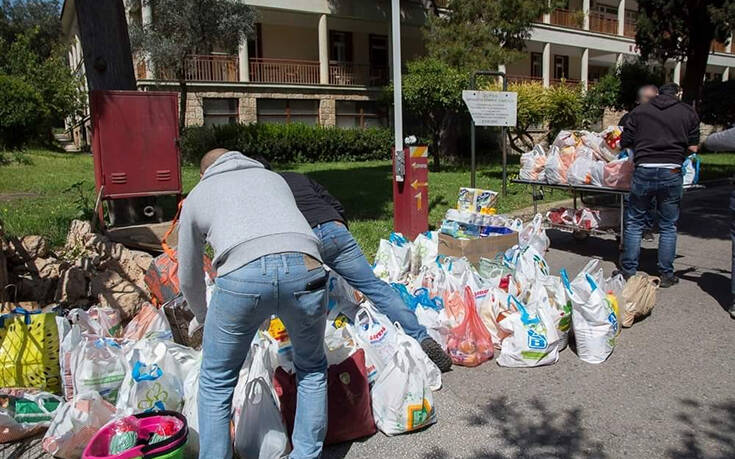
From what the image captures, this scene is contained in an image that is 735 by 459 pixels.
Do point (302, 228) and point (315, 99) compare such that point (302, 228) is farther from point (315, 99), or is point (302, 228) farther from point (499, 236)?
point (315, 99)

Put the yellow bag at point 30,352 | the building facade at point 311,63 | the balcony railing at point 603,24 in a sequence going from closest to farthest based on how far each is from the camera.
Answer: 1. the yellow bag at point 30,352
2. the building facade at point 311,63
3. the balcony railing at point 603,24

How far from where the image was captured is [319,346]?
2.67m

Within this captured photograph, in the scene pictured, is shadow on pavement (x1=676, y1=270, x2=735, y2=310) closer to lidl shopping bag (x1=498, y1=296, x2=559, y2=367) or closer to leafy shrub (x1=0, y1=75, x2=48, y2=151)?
lidl shopping bag (x1=498, y1=296, x2=559, y2=367)

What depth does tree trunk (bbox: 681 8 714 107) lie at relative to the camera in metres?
17.3

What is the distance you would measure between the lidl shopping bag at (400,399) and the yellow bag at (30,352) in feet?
6.42

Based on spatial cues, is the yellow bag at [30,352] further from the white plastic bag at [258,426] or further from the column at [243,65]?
the column at [243,65]

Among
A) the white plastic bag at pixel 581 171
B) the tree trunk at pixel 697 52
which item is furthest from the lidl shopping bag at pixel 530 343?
the tree trunk at pixel 697 52

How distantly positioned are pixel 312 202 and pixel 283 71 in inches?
872

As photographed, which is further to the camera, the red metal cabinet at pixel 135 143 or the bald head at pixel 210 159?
the red metal cabinet at pixel 135 143

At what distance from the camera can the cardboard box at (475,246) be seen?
229 inches

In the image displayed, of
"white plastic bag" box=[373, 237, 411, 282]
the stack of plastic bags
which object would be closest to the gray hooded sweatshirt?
"white plastic bag" box=[373, 237, 411, 282]

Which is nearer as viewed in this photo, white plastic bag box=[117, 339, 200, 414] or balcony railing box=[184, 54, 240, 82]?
white plastic bag box=[117, 339, 200, 414]

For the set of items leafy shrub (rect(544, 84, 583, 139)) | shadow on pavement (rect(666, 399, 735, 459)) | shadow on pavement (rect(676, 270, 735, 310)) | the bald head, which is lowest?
shadow on pavement (rect(666, 399, 735, 459))

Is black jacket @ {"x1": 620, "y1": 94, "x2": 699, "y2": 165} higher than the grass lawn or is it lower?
higher
